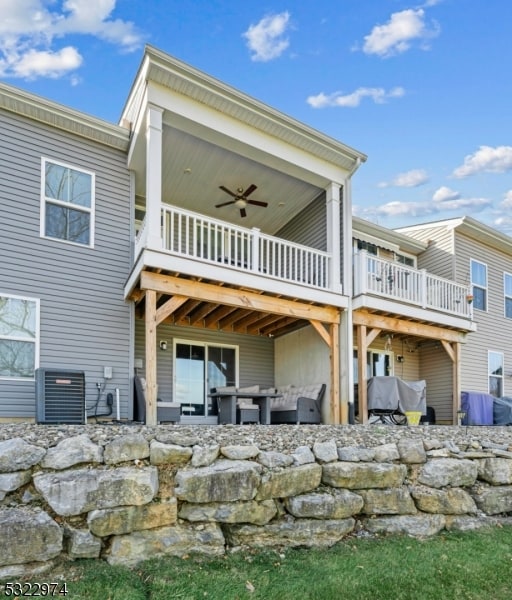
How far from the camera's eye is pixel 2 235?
6938mm

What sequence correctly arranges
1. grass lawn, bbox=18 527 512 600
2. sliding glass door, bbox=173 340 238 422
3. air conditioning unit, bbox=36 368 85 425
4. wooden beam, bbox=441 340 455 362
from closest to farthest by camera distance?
grass lawn, bbox=18 527 512 600 → air conditioning unit, bbox=36 368 85 425 → sliding glass door, bbox=173 340 238 422 → wooden beam, bbox=441 340 455 362

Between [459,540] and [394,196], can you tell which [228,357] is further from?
[394,196]

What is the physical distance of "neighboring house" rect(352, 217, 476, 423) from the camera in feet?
30.1

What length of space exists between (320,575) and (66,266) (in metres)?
5.67

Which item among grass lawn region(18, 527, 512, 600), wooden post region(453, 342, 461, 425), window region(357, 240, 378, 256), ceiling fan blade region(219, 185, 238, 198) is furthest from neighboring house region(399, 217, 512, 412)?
grass lawn region(18, 527, 512, 600)

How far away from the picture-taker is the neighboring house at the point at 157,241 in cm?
693

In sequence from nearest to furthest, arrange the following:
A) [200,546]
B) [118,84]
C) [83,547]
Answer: [83,547] < [200,546] < [118,84]

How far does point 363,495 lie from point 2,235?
19.7 feet

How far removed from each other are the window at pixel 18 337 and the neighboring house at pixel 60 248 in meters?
0.01

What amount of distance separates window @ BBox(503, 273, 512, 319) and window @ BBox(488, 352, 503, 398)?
131cm

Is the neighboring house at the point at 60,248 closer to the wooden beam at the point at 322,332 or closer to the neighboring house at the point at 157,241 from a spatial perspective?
the neighboring house at the point at 157,241

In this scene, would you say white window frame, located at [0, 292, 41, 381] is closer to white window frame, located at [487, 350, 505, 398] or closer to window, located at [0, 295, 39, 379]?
window, located at [0, 295, 39, 379]

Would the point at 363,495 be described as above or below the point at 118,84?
below

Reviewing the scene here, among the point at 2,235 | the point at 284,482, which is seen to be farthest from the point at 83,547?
the point at 2,235
